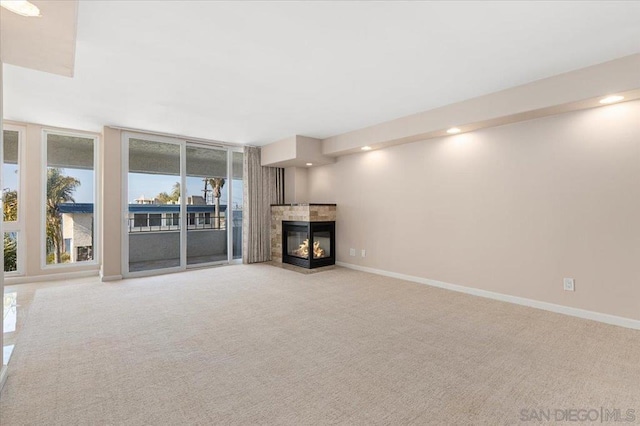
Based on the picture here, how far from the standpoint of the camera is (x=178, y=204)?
5605 millimetres

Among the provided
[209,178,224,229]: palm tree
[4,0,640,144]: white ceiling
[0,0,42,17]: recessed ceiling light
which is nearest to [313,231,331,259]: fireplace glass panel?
[209,178,224,229]: palm tree

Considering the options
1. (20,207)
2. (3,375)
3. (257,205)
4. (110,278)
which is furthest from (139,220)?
(3,375)

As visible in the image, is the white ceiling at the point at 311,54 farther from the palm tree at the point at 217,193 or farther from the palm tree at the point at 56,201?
the palm tree at the point at 217,193

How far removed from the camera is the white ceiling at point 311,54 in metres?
2.07

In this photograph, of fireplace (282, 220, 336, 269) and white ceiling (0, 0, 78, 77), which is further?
fireplace (282, 220, 336, 269)

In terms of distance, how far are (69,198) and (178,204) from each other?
1728 mm

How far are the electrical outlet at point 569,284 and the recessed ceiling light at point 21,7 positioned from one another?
5030 millimetres

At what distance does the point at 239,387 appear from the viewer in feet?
6.39

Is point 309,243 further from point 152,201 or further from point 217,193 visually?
point 152,201

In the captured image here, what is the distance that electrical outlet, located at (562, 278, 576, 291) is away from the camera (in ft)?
10.7

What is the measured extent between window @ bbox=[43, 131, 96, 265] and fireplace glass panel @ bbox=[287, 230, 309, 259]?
11.6 ft

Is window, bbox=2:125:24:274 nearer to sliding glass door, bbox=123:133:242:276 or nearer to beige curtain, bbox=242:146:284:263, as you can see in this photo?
sliding glass door, bbox=123:133:242:276

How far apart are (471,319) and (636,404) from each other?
138 centimetres

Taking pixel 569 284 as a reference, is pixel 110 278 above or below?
below
